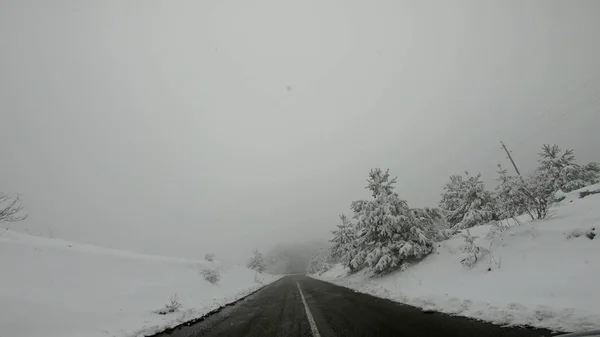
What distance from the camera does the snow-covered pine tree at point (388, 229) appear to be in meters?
16.4

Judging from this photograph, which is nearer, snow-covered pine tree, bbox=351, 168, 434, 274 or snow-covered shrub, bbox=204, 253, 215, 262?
snow-covered pine tree, bbox=351, 168, 434, 274

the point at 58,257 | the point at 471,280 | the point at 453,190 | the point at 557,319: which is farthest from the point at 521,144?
the point at 58,257

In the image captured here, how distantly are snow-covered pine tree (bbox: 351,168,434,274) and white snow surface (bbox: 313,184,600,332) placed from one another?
2.34 metres

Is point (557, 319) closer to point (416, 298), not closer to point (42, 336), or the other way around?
point (416, 298)

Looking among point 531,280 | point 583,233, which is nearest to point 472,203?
point 583,233

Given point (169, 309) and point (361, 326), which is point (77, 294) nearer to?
point (169, 309)

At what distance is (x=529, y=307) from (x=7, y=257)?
16.3 metres

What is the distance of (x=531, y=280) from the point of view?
25.7 feet

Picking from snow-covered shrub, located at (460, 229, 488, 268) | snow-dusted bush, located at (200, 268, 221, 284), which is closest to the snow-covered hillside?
snow-dusted bush, located at (200, 268, 221, 284)

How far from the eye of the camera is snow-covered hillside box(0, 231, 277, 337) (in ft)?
25.4

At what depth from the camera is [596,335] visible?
346cm

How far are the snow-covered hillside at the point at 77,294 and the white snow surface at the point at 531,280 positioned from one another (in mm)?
9657

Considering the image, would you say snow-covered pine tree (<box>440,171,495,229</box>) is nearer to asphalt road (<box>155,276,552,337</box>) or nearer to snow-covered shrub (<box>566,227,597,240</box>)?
snow-covered shrub (<box>566,227,597,240</box>)

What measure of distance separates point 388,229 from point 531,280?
9.26m
